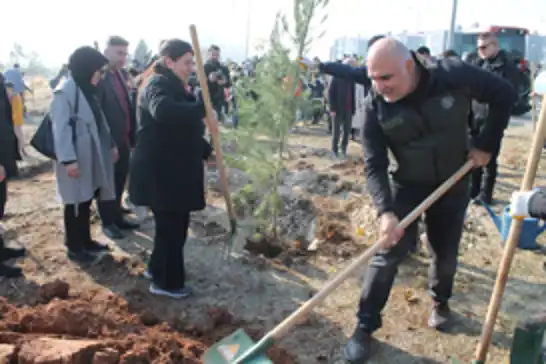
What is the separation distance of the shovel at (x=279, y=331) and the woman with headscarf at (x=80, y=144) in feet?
7.01

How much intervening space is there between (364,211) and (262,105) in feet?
6.51

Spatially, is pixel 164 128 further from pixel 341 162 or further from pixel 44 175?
pixel 341 162

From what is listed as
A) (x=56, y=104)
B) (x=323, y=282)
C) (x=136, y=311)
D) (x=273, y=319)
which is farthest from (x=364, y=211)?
(x=56, y=104)

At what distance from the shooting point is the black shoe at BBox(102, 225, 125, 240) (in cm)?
516

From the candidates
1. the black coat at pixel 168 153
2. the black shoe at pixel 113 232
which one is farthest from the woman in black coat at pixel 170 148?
the black shoe at pixel 113 232

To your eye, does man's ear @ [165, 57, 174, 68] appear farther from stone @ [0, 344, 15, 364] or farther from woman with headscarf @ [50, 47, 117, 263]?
stone @ [0, 344, 15, 364]

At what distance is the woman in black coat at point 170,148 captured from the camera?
333 centimetres

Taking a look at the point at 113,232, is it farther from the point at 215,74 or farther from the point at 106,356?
the point at 215,74

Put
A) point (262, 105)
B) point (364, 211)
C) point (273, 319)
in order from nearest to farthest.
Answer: point (273, 319) < point (262, 105) < point (364, 211)

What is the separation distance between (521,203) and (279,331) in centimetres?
146

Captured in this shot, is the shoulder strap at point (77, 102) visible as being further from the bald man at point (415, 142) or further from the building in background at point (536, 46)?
the building in background at point (536, 46)

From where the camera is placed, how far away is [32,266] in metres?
4.42

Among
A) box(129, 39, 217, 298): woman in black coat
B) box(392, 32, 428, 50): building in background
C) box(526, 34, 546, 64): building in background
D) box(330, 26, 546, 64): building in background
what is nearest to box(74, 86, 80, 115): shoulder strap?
box(129, 39, 217, 298): woman in black coat

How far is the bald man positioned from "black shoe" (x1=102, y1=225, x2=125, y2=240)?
3013 millimetres
